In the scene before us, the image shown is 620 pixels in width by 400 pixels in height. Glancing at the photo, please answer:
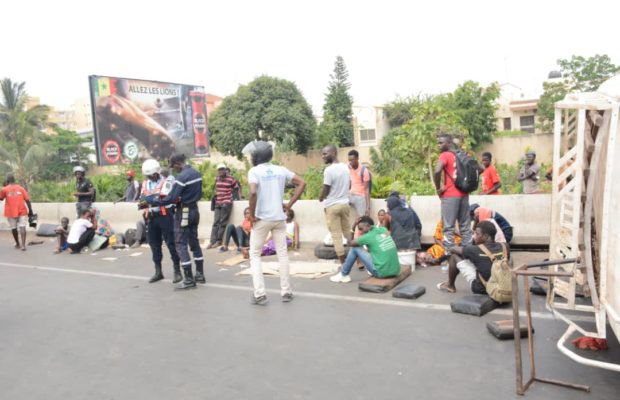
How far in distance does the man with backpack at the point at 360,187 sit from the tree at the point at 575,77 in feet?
82.5

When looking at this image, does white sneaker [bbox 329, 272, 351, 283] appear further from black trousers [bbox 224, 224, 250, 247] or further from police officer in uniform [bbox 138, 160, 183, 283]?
black trousers [bbox 224, 224, 250, 247]

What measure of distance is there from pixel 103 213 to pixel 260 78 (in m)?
25.6

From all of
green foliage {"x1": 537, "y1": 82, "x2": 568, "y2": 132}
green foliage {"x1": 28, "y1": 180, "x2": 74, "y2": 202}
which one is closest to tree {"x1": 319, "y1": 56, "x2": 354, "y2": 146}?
green foliage {"x1": 537, "y1": 82, "x2": 568, "y2": 132}

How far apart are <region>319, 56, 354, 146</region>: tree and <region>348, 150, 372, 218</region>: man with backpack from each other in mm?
31219

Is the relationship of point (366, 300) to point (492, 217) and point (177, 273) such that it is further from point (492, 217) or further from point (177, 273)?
point (177, 273)

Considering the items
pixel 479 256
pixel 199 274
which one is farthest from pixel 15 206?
pixel 479 256

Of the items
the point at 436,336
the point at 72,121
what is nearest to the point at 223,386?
the point at 436,336

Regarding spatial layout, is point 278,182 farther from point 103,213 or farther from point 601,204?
point 103,213

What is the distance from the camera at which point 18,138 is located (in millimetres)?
26781

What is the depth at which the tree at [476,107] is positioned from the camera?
29109 millimetres

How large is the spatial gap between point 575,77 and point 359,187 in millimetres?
27883

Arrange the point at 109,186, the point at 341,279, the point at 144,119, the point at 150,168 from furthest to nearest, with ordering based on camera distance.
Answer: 1. the point at 144,119
2. the point at 109,186
3. the point at 150,168
4. the point at 341,279

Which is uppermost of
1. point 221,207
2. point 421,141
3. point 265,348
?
point 421,141

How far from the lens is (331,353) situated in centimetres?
463
